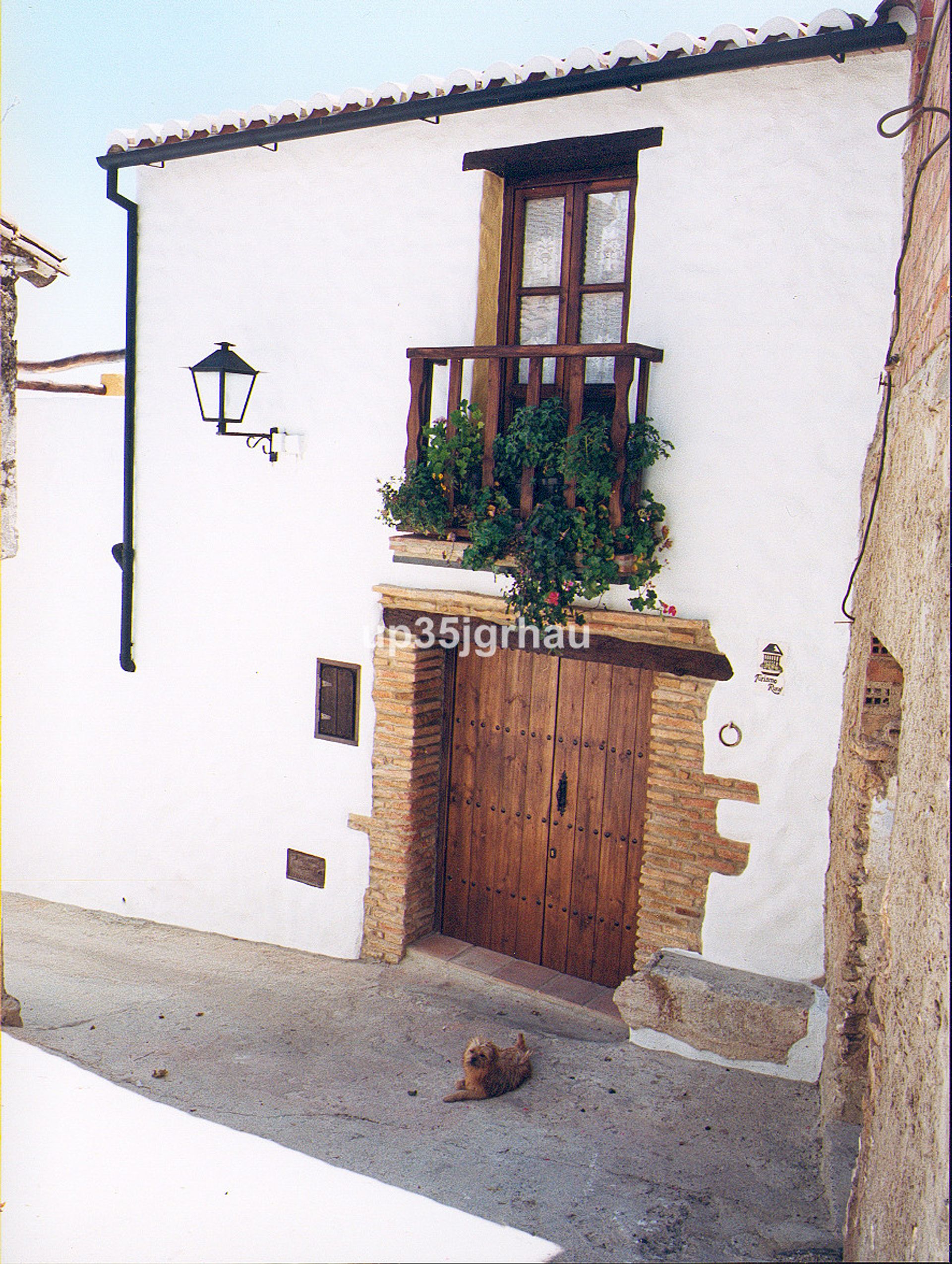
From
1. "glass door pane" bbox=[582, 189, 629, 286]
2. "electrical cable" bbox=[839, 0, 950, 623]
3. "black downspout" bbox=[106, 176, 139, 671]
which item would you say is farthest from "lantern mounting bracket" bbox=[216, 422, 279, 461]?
"electrical cable" bbox=[839, 0, 950, 623]

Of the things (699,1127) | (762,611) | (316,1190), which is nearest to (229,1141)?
(316,1190)

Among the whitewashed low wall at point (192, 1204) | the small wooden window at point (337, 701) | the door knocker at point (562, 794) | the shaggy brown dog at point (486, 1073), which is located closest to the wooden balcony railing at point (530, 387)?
the small wooden window at point (337, 701)

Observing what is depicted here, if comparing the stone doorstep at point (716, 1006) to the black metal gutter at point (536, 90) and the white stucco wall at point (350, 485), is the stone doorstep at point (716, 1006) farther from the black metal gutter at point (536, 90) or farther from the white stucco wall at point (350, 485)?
the black metal gutter at point (536, 90)

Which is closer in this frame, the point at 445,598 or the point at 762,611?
the point at 762,611

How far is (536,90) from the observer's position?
5293 mm

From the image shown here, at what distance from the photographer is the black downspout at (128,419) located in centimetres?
696

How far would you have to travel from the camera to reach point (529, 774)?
6188mm

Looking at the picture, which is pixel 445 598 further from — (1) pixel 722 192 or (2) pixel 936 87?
(2) pixel 936 87

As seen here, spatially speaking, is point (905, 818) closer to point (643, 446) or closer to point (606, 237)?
point (643, 446)

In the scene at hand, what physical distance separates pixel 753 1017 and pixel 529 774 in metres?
1.91

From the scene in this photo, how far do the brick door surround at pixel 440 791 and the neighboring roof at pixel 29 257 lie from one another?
8.41 feet

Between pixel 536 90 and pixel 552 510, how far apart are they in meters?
2.22

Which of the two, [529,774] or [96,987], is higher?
[529,774]

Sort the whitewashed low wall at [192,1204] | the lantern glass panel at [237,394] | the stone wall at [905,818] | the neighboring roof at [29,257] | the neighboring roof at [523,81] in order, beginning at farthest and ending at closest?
the lantern glass panel at [237,394], the neighboring roof at [29,257], the neighboring roof at [523,81], the whitewashed low wall at [192,1204], the stone wall at [905,818]
